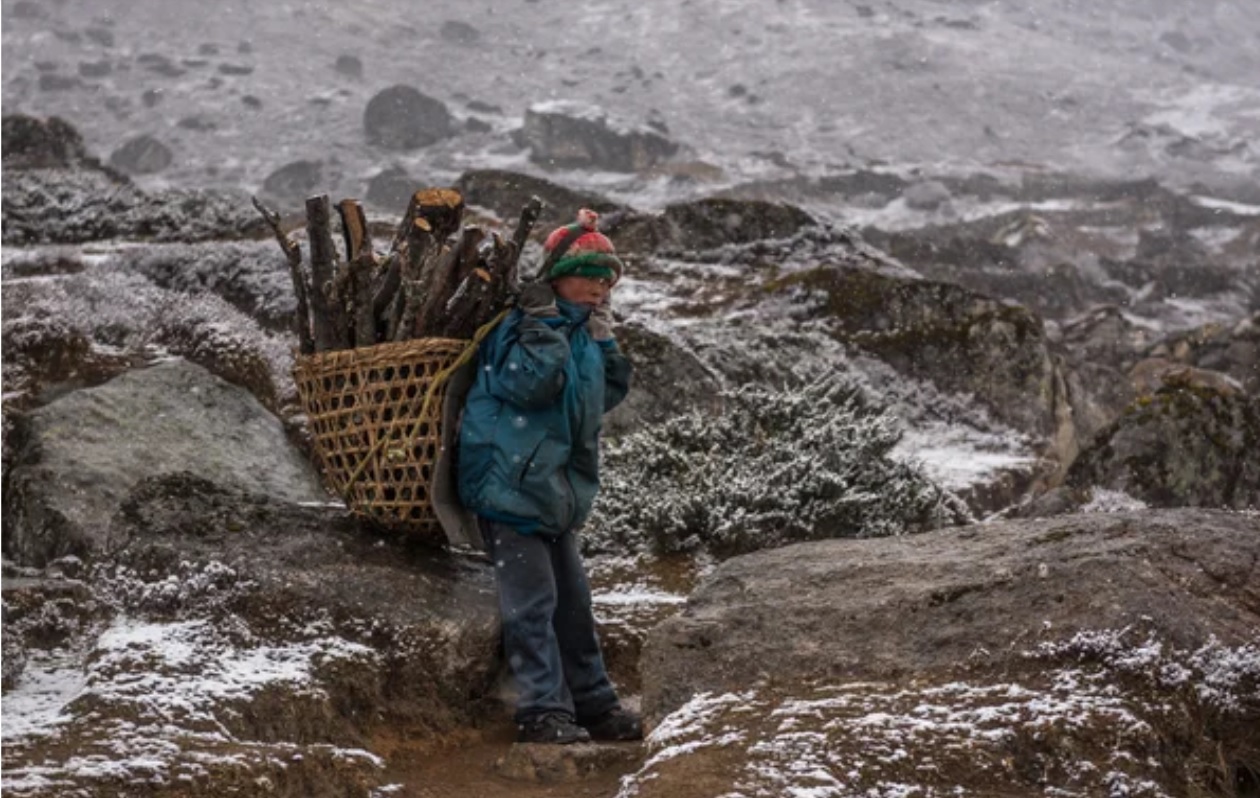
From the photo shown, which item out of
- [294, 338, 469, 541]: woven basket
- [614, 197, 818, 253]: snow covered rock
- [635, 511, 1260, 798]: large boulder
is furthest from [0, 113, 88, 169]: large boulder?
[635, 511, 1260, 798]: large boulder

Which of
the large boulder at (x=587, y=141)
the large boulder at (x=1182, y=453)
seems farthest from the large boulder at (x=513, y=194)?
the large boulder at (x=587, y=141)

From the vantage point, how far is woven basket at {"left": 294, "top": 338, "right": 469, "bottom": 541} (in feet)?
13.5

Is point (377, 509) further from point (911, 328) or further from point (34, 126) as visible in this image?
point (34, 126)

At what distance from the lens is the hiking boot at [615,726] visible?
4.07m

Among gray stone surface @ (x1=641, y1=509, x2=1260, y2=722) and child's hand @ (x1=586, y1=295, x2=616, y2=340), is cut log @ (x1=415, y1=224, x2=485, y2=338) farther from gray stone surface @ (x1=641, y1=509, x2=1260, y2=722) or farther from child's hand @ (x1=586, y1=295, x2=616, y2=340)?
gray stone surface @ (x1=641, y1=509, x2=1260, y2=722)

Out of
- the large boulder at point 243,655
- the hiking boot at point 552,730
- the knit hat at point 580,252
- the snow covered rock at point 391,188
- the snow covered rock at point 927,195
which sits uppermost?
the knit hat at point 580,252

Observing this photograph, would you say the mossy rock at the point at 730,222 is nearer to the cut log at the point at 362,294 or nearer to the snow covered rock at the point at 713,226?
the snow covered rock at the point at 713,226

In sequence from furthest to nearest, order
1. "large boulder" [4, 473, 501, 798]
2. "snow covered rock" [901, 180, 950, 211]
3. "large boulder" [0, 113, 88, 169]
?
1. "snow covered rock" [901, 180, 950, 211]
2. "large boulder" [0, 113, 88, 169]
3. "large boulder" [4, 473, 501, 798]

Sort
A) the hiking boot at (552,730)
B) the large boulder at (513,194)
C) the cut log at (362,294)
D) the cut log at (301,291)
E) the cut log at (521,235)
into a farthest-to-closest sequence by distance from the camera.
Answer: the large boulder at (513,194), the cut log at (301,291), the cut log at (362,294), the cut log at (521,235), the hiking boot at (552,730)

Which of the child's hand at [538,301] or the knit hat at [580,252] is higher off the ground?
the knit hat at [580,252]

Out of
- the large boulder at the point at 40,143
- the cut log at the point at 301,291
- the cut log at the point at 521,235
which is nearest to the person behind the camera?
the cut log at the point at 521,235

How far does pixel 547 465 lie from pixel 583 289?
57 centimetres

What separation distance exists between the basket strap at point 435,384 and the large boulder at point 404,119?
52.8m

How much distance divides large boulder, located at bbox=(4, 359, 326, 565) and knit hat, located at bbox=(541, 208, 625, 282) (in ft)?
5.85
